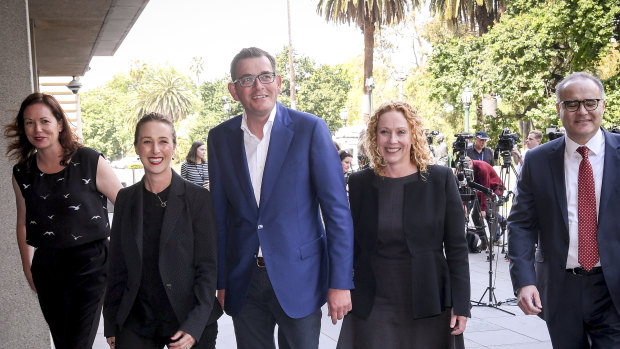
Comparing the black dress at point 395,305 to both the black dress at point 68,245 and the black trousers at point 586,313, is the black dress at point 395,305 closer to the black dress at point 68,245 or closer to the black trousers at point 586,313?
the black trousers at point 586,313

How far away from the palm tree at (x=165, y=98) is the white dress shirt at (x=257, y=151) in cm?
8062

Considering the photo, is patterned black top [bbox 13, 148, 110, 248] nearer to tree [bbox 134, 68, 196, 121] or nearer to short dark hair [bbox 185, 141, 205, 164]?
short dark hair [bbox 185, 141, 205, 164]

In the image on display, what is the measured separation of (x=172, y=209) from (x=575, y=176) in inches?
80.0

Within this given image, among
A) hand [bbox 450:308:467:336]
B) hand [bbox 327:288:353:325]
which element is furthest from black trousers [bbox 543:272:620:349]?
hand [bbox 327:288:353:325]

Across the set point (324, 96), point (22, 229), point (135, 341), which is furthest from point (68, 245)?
point (324, 96)

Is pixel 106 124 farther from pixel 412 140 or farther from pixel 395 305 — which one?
pixel 395 305

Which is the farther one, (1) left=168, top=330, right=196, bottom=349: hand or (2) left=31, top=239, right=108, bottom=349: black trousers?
(2) left=31, top=239, right=108, bottom=349: black trousers

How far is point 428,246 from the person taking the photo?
3268 millimetres

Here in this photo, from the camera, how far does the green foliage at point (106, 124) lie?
78.5 m

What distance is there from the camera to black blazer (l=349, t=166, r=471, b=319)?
3.23m

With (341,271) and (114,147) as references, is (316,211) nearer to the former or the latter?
(341,271)

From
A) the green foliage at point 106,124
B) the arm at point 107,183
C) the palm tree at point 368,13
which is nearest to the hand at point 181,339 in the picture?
the arm at point 107,183

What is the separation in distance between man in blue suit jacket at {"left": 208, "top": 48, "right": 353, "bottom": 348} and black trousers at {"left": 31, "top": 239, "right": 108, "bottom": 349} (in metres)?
0.80

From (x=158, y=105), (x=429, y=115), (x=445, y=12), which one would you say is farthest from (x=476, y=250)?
(x=158, y=105)
